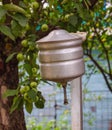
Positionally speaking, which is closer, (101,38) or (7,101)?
(7,101)

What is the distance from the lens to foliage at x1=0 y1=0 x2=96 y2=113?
3.38ft

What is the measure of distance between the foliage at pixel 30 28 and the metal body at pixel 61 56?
0.29ft

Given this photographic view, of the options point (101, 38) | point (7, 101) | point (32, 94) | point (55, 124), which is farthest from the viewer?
point (55, 124)

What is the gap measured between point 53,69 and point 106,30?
1.77 m

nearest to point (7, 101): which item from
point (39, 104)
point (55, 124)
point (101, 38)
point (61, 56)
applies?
point (39, 104)

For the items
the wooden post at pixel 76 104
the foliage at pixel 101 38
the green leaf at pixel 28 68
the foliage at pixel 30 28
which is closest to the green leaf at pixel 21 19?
the foliage at pixel 30 28

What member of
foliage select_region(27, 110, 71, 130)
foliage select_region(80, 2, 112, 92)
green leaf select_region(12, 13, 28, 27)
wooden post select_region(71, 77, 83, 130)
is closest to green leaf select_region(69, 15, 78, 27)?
wooden post select_region(71, 77, 83, 130)

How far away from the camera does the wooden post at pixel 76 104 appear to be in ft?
4.36

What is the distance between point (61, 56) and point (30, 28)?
44cm

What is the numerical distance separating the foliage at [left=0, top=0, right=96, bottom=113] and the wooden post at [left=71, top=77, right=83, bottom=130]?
0.11m

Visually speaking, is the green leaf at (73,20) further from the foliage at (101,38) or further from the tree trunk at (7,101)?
the foliage at (101,38)

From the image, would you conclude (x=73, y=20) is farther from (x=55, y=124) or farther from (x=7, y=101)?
(x=55, y=124)

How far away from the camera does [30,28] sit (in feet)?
4.79

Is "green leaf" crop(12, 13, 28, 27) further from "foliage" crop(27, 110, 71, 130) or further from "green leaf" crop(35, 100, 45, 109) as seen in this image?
"foliage" crop(27, 110, 71, 130)
